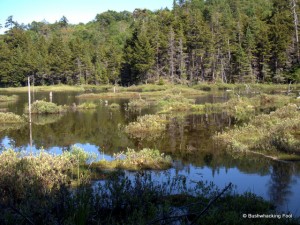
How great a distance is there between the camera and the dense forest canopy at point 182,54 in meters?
71.4

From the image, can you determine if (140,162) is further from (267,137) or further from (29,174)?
(267,137)

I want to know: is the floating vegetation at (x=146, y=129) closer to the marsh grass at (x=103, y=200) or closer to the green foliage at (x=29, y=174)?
the marsh grass at (x=103, y=200)

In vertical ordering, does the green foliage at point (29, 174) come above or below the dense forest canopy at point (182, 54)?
below

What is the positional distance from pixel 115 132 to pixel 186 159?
9.67 metres

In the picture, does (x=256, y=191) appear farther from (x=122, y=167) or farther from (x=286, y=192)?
(x=122, y=167)

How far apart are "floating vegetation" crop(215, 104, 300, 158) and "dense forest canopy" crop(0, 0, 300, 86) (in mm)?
39064

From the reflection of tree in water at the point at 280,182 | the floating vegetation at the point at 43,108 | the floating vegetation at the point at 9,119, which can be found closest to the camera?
the reflection of tree in water at the point at 280,182

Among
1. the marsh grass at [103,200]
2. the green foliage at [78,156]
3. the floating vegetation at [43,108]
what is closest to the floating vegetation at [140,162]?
the green foliage at [78,156]

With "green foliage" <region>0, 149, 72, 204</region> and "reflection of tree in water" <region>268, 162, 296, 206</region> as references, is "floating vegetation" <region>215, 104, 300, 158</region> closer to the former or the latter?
"reflection of tree in water" <region>268, 162, 296, 206</region>

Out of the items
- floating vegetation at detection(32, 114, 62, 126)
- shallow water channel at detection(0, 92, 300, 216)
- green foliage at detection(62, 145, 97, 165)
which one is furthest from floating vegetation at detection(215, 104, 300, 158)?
floating vegetation at detection(32, 114, 62, 126)

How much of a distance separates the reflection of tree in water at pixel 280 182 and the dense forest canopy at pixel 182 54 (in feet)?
151

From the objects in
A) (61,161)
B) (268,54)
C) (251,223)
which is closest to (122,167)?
(61,161)

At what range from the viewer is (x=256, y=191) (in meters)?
12.4

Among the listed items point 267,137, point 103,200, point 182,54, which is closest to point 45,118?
point 267,137
